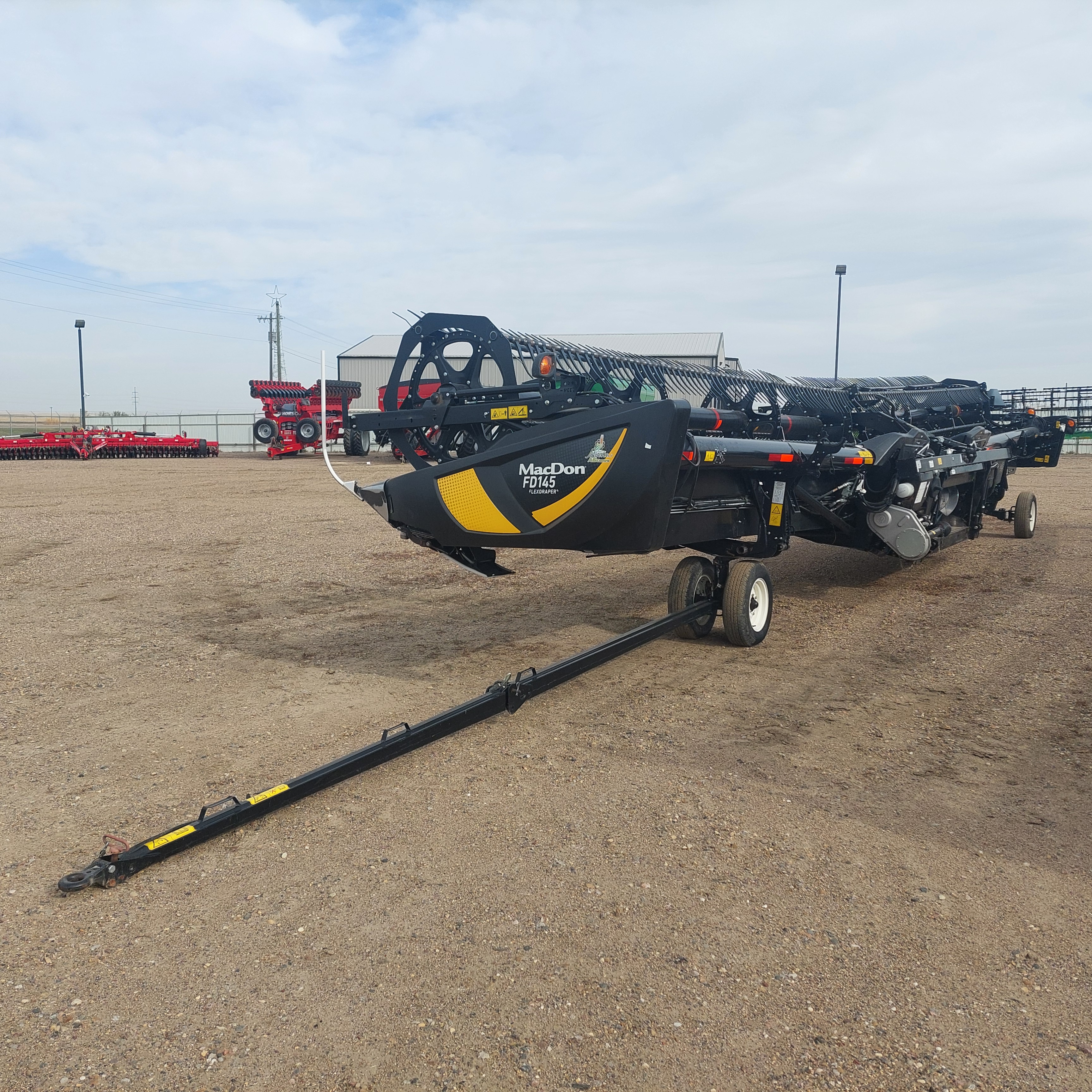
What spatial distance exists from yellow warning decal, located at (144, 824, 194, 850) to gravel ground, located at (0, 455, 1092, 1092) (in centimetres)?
11

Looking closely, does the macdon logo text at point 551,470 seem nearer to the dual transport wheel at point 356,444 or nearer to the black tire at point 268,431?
the dual transport wheel at point 356,444

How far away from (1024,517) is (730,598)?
7.68 m

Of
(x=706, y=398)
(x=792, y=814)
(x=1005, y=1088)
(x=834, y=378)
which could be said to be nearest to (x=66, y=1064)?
(x=1005, y=1088)

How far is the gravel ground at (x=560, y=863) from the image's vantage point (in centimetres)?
242

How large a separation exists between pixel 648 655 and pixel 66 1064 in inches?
175

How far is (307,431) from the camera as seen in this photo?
102ft

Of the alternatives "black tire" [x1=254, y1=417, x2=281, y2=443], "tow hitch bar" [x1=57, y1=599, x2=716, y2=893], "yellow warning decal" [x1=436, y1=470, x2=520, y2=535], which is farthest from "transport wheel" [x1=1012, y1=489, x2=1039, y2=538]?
"black tire" [x1=254, y1=417, x2=281, y2=443]

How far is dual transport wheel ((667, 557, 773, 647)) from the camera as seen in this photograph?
636 centimetres

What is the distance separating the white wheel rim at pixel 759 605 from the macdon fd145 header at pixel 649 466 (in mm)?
12

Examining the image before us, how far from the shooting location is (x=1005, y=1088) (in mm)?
2266

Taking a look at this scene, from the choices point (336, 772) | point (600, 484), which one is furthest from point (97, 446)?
point (336, 772)

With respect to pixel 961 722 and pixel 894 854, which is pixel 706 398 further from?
pixel 894 854

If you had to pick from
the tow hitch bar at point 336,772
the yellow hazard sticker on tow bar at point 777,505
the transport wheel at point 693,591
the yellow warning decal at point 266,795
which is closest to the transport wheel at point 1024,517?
the yellow hazard sticker on tow bar at point 777,505

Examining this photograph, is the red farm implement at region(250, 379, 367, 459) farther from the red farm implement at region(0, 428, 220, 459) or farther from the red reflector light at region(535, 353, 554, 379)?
the red reflector light at region(535, 353, 554, 379)
